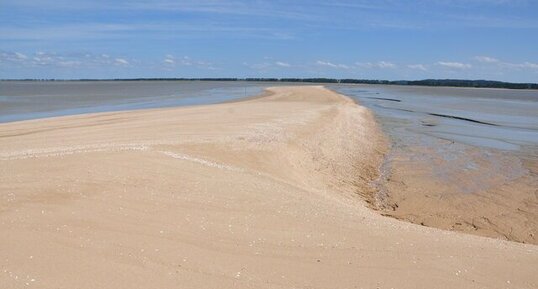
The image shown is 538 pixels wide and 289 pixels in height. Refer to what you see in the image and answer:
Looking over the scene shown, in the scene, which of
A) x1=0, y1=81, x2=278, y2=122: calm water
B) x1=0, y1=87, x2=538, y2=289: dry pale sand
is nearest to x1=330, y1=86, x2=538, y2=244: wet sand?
x1=0, y1=87, x2=538, y2=289: dry pale sand

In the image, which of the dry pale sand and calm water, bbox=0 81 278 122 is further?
calm water, bbox=0 81 278 122

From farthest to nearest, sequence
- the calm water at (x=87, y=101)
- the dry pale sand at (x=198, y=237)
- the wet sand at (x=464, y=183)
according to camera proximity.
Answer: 1. the calm water at (x=87, y=101)
2. the wet sand at (x=464, y=183)
3. the dry pale sand at (x=198, y=237)

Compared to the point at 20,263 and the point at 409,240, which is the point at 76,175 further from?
the point at 409,240

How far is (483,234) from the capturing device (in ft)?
30.8

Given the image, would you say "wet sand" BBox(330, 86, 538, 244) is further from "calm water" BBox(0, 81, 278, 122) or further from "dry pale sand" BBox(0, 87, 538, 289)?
"calm water" BBox(0, 81, 278, 122)

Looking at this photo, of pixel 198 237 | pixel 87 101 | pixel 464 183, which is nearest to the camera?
pixel 198 237

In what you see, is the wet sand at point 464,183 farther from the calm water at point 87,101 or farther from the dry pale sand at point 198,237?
the calm water at point 87,101

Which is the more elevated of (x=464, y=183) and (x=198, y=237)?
(x=198, y=237)

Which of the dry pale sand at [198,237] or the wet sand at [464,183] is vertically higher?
the dry pale sand at [198,237]

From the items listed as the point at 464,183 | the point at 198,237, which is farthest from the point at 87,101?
the point at 198,237

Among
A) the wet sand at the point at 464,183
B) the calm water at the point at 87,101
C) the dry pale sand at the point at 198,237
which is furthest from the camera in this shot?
the calm water at the point at 87,101

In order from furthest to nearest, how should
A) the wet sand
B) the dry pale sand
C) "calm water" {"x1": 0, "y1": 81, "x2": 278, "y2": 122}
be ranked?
"calm water" {"x1": 0, "y1": 81, "x2": 278, "y2": 122} → the wet sand → the dry pale sand

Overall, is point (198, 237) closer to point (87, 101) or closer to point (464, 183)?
point (464, 183)

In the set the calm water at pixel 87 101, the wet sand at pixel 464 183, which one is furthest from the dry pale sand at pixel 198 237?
the calm water at pixel 87 101
